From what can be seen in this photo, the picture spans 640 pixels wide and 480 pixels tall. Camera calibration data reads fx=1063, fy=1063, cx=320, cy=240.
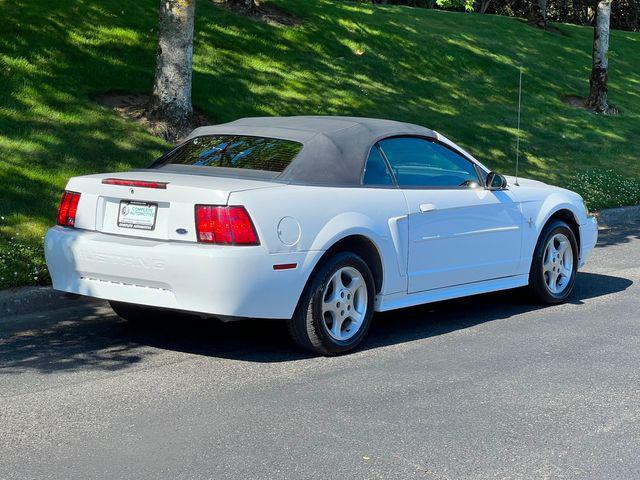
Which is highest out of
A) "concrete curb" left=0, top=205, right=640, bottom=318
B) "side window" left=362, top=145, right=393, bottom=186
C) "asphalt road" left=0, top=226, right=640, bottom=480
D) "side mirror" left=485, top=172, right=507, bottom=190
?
"side window" left=362, top=145, right=393, bottom=186

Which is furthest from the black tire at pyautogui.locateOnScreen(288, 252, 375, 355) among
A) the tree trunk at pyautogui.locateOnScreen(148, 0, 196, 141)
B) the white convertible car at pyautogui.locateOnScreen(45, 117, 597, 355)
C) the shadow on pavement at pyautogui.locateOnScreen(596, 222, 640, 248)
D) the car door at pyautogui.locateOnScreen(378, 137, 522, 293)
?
the tree trunk at pyautogui.locateOnScreen(148, 0, 196, 141)

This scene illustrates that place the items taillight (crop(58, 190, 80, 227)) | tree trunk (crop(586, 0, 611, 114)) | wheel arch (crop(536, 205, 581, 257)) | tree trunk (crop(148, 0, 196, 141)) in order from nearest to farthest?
1. taillight (crop(58, 190, 80, 227))
2. wheel arch (crop(536, 205, 581, 257))
3. tree trunk (crop(148, 0, 196, 141))
4. tree trunk (crop(586, 0, 611, 114))

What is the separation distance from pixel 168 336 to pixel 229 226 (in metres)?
1.50

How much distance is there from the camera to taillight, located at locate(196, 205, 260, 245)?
21.5ft

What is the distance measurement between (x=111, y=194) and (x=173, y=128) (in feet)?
22.5

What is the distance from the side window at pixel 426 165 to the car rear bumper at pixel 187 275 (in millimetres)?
1372

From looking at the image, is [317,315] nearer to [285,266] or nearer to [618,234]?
[285,266]

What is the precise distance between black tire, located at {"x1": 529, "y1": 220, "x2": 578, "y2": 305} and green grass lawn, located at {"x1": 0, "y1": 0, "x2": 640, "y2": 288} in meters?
4.13

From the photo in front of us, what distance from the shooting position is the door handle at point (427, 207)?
775 centimetres

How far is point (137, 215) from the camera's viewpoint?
6895 mm

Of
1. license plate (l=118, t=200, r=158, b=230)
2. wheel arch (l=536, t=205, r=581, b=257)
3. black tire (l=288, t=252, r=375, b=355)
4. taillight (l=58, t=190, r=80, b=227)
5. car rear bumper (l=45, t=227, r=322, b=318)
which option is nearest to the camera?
car rear bumper (l=45, t=227, r=322, b=318)

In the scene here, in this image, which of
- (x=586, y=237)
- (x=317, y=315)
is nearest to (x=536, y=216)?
(x=586, y=237)

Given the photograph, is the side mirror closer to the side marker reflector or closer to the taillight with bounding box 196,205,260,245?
the side marker reflector

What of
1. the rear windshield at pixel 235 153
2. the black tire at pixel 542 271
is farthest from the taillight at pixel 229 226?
the black tire at pixel 542 271
